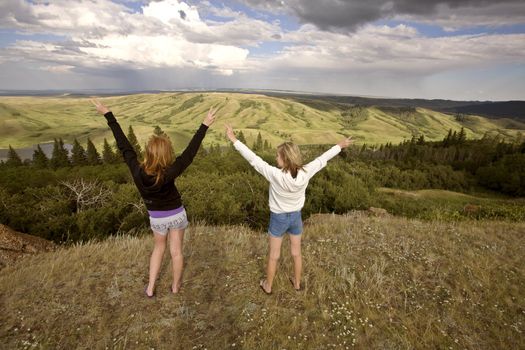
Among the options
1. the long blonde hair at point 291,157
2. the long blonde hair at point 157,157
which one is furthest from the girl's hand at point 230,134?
the long blonde hair at point 157,157

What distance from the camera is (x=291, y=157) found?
191 inches

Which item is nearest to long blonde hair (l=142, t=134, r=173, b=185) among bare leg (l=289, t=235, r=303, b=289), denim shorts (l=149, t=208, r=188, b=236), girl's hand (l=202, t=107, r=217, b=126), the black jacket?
the black jacket

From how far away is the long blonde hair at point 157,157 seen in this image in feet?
14.9

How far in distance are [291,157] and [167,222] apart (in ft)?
7.97

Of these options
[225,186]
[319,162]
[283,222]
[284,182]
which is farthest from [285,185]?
[225,186]

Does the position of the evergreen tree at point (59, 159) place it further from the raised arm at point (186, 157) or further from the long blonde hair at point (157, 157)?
the long blonde hair at point (157, 157)

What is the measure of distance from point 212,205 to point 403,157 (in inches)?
4441

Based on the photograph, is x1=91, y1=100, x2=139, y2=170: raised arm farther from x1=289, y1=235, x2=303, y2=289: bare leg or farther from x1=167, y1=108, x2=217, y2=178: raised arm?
x1=289, y1=235, x2=303, y2=289: bare leg

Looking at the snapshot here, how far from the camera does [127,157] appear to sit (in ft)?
15.8

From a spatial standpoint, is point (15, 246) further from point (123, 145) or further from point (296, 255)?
point (296, 255)

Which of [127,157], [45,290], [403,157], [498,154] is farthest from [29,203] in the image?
[498,154]

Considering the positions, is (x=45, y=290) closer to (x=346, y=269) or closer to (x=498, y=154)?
(x=346, y=269)

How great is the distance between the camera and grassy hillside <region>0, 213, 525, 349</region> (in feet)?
15.2

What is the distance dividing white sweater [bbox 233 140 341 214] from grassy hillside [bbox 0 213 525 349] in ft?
6.38
